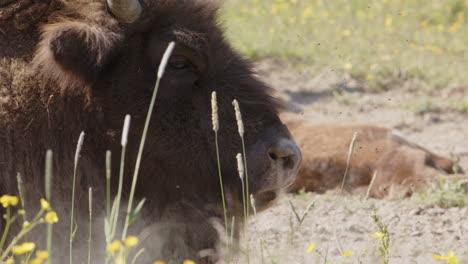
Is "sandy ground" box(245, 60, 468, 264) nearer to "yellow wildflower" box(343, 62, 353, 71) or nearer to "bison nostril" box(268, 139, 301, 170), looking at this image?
"yellow wildflower" box(343, 62, 353, 71)

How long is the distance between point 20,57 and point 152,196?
38.8 inches

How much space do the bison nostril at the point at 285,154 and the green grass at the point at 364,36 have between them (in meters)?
5.32

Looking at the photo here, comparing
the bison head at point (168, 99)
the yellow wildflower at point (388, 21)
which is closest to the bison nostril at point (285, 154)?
the bison head at point (168, 99)

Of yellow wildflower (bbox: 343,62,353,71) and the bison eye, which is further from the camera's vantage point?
yellow wildflower (bbox: 343,62,353,71)

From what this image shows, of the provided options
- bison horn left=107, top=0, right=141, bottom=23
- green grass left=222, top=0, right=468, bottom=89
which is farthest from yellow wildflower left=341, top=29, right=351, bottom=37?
bison horn left=107, top=0, right=141, bottom=23

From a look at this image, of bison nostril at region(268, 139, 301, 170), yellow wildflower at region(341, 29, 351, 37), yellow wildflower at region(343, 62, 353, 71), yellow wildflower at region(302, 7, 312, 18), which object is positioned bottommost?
yellow wildflower at region(343, 62, 353, 71)

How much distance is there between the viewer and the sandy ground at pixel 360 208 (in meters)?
4.25

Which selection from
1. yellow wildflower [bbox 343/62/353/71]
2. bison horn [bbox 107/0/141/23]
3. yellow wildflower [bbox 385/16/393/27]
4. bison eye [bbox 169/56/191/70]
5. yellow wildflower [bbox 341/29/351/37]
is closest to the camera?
bison horn [bbox 107/0/141/23]

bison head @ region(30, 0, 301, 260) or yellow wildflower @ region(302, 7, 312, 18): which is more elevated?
bison head @ region(30, 0, 301, 260)

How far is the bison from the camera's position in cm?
363

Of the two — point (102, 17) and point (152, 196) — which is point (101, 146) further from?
point (102, 17)

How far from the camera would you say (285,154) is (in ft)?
11.9

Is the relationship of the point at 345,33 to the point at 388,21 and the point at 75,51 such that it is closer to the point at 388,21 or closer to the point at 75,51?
the point at 388,21

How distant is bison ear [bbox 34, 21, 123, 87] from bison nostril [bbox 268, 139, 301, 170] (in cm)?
95
